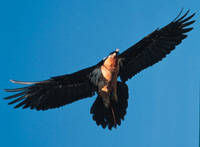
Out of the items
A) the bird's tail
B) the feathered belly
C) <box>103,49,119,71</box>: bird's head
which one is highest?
<box>103,49,119,71</box>: bird's head

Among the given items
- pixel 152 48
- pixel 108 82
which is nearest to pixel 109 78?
pixel 108 82

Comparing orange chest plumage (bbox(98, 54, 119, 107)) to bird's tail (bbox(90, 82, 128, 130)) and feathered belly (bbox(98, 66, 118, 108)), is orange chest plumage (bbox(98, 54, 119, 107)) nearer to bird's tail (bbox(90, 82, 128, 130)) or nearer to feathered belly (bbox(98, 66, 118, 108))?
feathered belly (bbox(98, 66, 118, 108))

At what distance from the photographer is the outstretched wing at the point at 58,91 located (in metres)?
9.72

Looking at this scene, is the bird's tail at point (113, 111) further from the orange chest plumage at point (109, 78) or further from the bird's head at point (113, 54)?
the bird's head at point (113, 54)

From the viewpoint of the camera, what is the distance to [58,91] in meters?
9.95

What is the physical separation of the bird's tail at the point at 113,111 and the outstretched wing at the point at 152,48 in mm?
360

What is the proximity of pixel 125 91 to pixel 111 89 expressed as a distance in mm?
280

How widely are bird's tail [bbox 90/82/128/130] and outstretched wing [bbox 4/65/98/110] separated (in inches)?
22.7

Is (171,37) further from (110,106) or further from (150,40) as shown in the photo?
(110,106)

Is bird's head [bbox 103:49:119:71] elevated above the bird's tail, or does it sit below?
above

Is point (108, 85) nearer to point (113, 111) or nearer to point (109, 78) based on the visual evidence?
point (109, 78)

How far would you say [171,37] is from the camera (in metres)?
9.55

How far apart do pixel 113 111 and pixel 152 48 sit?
1.51m

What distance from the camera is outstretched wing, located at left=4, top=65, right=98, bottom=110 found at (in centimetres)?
972
